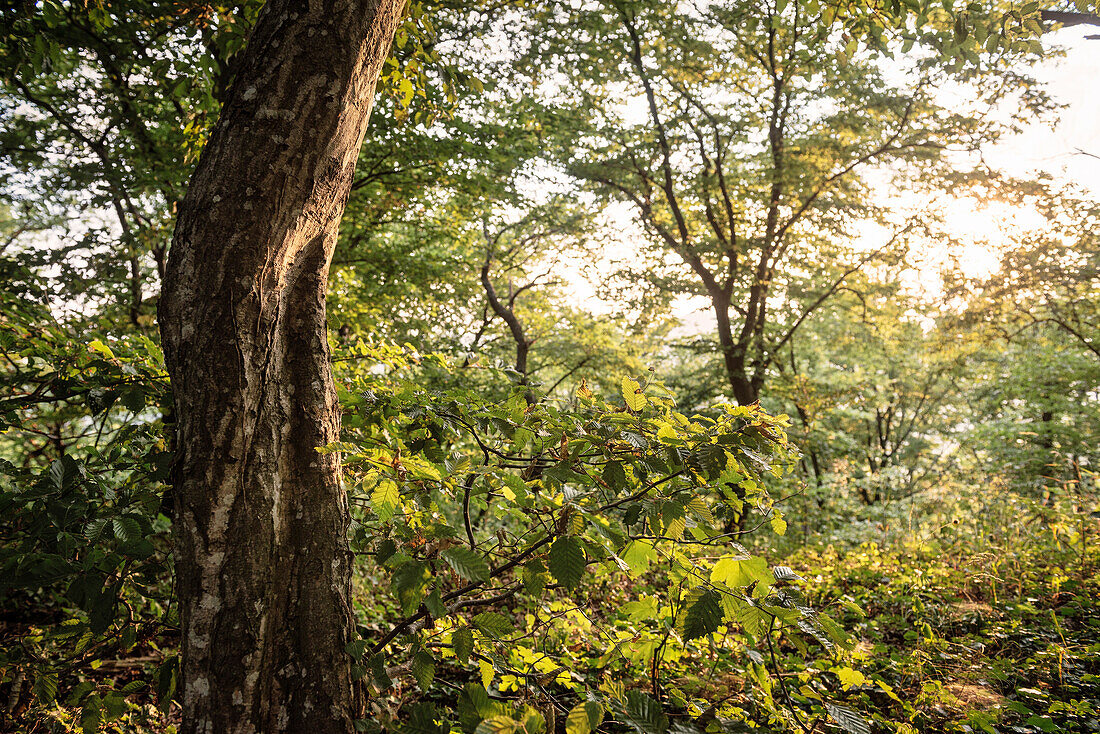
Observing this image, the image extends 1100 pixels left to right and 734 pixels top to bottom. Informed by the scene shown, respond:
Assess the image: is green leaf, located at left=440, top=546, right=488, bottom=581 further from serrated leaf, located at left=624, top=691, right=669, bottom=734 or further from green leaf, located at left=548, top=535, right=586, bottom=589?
serrated leaf, located at left=624, top=691, right=669, bottom=734

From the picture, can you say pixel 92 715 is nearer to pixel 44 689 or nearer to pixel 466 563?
pixel 44 689

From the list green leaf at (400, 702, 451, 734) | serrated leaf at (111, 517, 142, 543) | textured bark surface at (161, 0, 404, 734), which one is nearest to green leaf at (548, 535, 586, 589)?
green leaf at (400, 702, 451, 734)

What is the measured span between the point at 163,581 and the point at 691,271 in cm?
938

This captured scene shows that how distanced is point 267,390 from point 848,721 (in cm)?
186

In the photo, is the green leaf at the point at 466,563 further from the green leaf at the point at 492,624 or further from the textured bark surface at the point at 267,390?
the textured bark surface at the point at 267,390

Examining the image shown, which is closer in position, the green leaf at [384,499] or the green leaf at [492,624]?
the green leaf at [384,499]

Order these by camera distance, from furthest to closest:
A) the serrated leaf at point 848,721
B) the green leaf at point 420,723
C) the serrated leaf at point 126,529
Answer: the serrated leaf at point 126,529 → the serrated leaf at point 848,721 → the green leaf at point 420,723

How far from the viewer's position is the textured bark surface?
1.36 meters

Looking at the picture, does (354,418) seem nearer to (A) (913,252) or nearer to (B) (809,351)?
(A) (913,252)

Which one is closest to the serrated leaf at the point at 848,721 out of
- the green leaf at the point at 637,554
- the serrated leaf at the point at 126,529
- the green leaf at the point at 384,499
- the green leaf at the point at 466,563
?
the green leaf at the point at 637,554

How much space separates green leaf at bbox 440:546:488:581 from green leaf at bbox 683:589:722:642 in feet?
1.67

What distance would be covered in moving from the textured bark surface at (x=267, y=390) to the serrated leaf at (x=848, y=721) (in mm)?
1325

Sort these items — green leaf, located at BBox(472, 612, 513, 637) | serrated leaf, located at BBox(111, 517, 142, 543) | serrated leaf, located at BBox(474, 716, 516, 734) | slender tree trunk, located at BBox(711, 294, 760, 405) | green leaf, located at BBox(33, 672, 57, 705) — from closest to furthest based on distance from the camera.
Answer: serrated leaf, located at BBox(474, 716, 516, 734)
green leaf, located at BBox(472, 612, 513, 637)
serrated leaf, located at BBox(111, 517, 142, 543)
green leaf, located at BBox(33, 672, 57, 705)
slender tree trunk, located at BBox(711, 294, 760, 405)

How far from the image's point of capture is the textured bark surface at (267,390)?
136 centimetres
